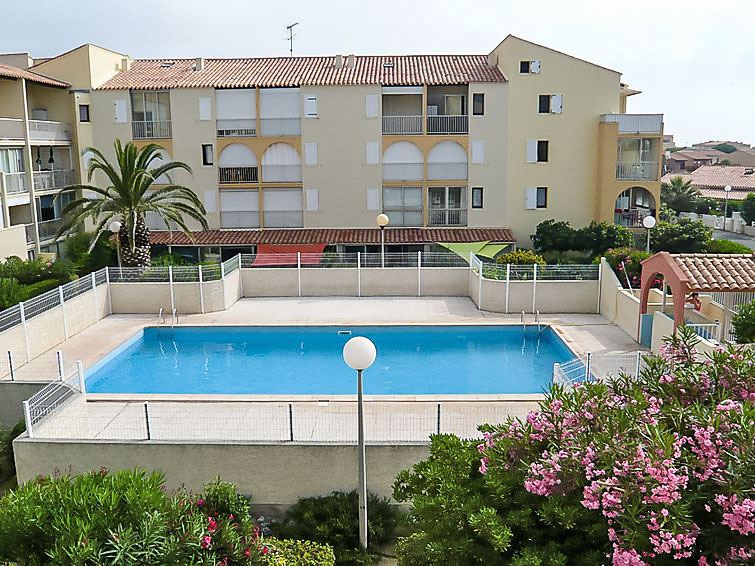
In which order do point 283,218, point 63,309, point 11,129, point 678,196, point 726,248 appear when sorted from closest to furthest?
point 63,309, point 726,248, point 11,129, point 283,218, point 678,196

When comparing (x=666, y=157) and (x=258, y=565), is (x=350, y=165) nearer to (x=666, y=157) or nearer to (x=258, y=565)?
(x=258, y=565)

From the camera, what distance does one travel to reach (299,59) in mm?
36750

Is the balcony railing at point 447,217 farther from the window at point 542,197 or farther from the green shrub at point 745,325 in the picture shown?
the green shrub at point 745,325

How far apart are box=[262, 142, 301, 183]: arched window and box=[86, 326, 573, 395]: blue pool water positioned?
1247 cm

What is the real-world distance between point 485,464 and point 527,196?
87.9 feet

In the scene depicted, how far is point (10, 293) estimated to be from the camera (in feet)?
71.7

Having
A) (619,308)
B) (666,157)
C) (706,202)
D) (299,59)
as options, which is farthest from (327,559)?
(666,157)

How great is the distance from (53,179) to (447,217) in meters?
17.5

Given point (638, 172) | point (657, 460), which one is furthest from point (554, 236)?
point (657, 460)

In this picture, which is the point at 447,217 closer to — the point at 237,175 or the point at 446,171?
the point at 446,171

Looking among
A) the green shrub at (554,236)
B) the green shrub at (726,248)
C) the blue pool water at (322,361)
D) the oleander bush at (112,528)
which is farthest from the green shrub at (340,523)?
the green shrub at (554,236)

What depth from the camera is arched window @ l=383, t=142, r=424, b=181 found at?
33.4 metres

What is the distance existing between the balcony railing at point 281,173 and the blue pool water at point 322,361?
12.4 metres

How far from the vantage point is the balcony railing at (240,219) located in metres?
34.1
